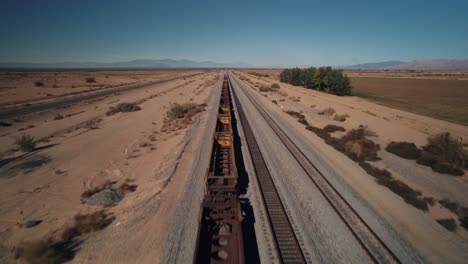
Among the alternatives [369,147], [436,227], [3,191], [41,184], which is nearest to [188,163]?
[41,184]

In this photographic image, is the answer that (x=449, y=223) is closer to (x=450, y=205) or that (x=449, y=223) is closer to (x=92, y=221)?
(x=450, y=205)

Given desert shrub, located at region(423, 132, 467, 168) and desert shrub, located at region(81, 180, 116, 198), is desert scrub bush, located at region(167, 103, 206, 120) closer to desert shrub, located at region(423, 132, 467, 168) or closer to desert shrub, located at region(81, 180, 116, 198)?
desert shrub, located at region(81, 180, 116, 198)

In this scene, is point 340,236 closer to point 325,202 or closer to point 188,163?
point 325,202

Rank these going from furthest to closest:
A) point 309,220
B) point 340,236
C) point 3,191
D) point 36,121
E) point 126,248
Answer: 1. point 36,121
2. point 3,191
3. point 309,220
4. point 340,236
5. point 126,248

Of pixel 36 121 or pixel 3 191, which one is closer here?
pixel 3 191

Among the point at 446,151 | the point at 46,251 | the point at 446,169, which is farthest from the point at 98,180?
the point at 446,151

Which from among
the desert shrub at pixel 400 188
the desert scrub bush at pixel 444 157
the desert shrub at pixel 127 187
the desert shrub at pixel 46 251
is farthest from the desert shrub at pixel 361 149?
the desert shrub at pixel 46 251
